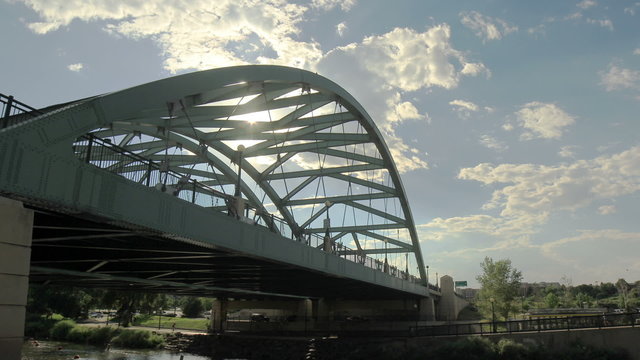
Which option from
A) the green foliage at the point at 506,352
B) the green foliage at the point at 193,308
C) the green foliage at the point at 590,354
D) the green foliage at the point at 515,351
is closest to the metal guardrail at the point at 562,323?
the green foliage at the point at 506,352

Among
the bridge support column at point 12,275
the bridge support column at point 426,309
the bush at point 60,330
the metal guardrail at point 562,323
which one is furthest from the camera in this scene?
the bridge support column at point 426,309

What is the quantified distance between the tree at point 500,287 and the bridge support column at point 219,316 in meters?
27.1

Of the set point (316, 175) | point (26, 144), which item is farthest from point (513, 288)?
point (26, 144)

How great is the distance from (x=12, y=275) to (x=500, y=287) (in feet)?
166

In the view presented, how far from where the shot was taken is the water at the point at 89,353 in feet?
121

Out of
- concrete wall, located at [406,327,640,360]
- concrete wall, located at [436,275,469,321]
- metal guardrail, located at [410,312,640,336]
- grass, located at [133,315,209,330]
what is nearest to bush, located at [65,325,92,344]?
grass, located at [133,315,209,330]

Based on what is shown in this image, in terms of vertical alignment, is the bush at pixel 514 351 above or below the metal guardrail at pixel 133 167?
below

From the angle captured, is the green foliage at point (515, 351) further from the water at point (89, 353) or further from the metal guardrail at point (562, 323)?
the water at point (89, 353)

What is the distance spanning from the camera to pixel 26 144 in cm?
938

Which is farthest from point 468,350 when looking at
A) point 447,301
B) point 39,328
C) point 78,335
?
point 39,328

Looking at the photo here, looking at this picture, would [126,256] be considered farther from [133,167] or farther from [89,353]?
[89,353]

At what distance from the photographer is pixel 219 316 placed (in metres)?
53.9

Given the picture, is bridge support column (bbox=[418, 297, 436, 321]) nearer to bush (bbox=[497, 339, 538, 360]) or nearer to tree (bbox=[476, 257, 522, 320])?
tree (bbox=[476, 257, 522, 320])

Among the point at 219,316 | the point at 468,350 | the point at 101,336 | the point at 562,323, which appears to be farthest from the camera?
the point at 219,316
